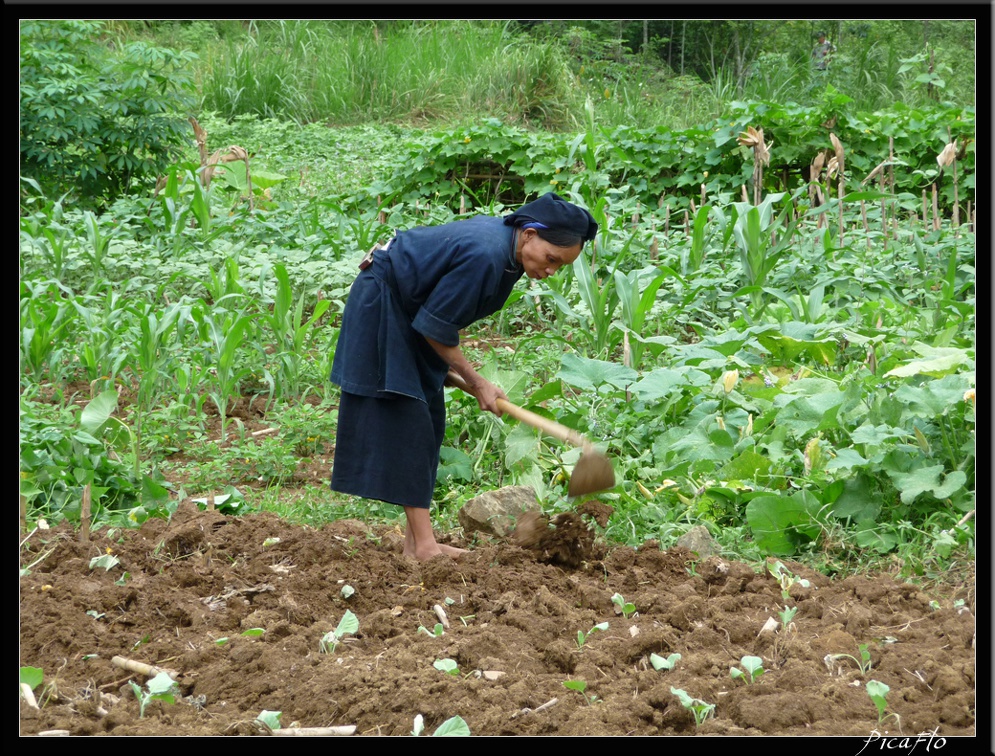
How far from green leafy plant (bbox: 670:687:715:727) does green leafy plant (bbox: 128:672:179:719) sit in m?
1.16

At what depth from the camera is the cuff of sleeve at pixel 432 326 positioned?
300cm

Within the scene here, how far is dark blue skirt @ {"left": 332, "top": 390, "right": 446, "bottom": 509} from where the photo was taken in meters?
3.23

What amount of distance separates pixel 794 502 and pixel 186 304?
3.15 metres

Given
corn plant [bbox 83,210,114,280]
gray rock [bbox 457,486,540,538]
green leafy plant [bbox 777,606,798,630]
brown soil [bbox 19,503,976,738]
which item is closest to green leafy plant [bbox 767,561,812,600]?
brown soil [bbox 19,503,976,738]

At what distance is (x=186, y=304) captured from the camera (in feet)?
16.4

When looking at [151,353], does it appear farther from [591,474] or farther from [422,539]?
[591,474]

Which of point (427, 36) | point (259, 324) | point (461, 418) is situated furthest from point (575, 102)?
point (461, 418)

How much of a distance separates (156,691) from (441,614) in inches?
31.5

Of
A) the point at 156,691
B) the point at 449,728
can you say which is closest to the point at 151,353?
the point at 156,691

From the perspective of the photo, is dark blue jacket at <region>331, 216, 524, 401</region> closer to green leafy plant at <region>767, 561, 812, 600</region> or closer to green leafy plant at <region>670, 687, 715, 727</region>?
green leafy plant at <region>767, 561, 812, 600</region>

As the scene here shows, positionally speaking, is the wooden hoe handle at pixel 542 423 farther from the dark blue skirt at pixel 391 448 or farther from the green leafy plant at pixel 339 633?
the green leafy plant at pixel 339 633

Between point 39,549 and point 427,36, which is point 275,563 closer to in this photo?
point 39,549

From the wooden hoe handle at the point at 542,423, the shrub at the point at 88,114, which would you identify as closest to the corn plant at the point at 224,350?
the wooden hoe handle at the point at 542,423

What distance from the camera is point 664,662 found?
243 centimetres
